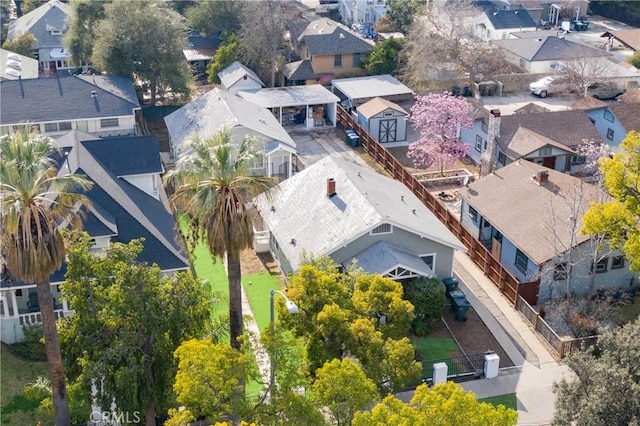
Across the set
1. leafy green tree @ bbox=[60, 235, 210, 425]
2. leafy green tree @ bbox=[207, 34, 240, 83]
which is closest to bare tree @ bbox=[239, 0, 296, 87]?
leafy green tree @ bbox=[207, 34, 240, 83]

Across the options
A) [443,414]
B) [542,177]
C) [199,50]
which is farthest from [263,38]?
[443,414]

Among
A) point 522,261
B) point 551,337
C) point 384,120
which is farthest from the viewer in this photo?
point 384,120

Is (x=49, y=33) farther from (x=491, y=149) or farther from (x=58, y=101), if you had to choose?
(x=491, y=149)

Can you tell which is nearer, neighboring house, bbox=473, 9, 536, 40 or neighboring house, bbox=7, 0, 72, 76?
neighboring house, bbox=7, 0, 72, 76

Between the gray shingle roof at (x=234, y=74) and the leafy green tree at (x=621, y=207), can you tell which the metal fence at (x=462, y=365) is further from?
the gray shingle roof at (x=234, y=74)

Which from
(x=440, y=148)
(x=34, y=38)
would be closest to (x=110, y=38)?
(x=34, y=38)

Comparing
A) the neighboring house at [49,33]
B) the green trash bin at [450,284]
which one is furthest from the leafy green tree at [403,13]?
the green trash bin at [450,284]

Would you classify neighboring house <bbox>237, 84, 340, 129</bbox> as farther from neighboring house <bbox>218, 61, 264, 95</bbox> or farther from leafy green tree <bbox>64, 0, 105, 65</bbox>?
leafy green tree <bbox>64, 0, 105, 65</bbox>
